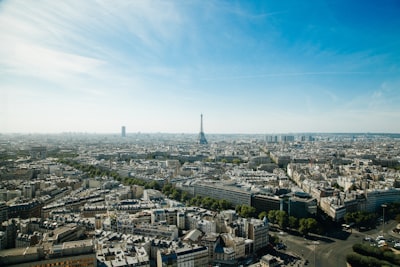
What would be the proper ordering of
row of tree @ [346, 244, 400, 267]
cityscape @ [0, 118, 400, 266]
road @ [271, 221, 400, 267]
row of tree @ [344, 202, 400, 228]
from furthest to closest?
row of tree @ [344, 202, 400, 228]
road @ [271, 221, 400, 267]
row of tree @ [346, 244, 400, 267]
cityscape @ [0, 118, 400, 266]

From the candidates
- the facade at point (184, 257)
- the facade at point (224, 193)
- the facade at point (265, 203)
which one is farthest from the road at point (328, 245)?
the facade at point (184, 257)

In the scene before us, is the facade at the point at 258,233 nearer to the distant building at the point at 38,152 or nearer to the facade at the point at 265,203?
the facade at the point at 265,203

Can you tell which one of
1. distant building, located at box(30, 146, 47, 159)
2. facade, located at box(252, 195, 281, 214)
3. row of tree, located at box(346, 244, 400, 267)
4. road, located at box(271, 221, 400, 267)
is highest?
distant building, located at box(30, 146, 47, 159)

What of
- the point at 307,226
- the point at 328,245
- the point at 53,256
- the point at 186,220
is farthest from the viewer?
the point at 186,220

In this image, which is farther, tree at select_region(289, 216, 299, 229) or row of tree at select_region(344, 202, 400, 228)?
row of tree at select_region(344, 202, 400, 228)

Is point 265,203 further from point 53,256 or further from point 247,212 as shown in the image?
point 53,256

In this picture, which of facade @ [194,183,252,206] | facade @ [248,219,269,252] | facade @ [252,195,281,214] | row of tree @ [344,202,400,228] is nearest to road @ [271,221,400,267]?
row of tree @ [344,202,400,228]

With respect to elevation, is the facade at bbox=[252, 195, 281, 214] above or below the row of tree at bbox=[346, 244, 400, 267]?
above

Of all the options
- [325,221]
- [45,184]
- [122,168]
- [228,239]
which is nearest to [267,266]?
[228,239]

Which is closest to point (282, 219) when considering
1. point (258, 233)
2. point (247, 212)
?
point (247, 212)

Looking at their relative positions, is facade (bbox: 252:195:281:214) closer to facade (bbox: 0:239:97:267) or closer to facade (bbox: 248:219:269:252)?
facade (bbox: 248:219:269:252)
